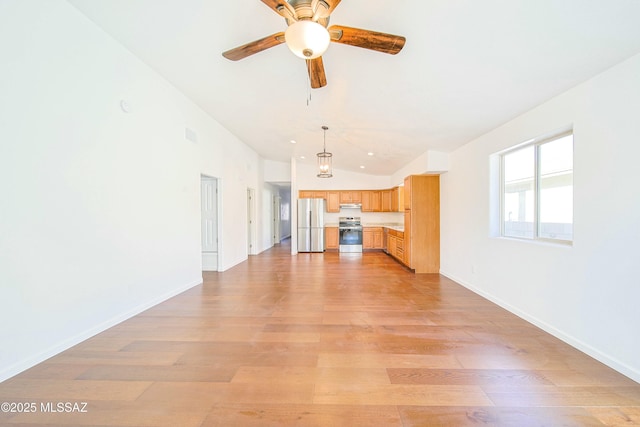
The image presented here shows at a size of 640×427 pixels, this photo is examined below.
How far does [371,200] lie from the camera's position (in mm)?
8180

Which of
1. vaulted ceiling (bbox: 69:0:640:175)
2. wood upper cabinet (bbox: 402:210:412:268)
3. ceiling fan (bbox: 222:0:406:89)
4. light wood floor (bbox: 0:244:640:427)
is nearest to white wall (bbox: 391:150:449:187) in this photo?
vaulted ceiling (bbox: 69:0:640:175)

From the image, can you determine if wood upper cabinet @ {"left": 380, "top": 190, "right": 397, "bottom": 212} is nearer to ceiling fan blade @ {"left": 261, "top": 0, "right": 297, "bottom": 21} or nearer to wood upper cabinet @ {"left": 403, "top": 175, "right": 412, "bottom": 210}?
wood upper cabinet @ {"left": 403, "top": 175, "right": 412, "bottom": 210}

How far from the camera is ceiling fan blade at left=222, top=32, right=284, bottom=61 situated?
180cm

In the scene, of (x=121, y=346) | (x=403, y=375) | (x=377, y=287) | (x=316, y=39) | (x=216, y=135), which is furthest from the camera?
(x=216, y=135)

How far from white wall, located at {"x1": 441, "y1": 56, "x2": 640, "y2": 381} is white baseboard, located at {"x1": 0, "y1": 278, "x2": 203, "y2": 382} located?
4.46 meters

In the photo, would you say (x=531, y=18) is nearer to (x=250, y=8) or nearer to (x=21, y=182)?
(x=250, y=8)

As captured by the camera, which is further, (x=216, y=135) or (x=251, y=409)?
(x=216, y=135)

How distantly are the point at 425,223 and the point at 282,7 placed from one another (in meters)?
4.55

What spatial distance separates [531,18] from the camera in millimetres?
1652

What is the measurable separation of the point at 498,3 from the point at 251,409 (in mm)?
3047

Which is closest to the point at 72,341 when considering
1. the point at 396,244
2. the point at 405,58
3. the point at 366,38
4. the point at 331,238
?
the point at 366,38

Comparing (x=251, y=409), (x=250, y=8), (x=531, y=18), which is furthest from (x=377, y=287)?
(x=250, y=8)

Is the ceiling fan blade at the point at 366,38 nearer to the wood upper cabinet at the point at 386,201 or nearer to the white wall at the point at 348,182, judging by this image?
the wood upper cabinet at the point at 386,201

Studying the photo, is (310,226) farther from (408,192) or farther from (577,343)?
(577,343)
